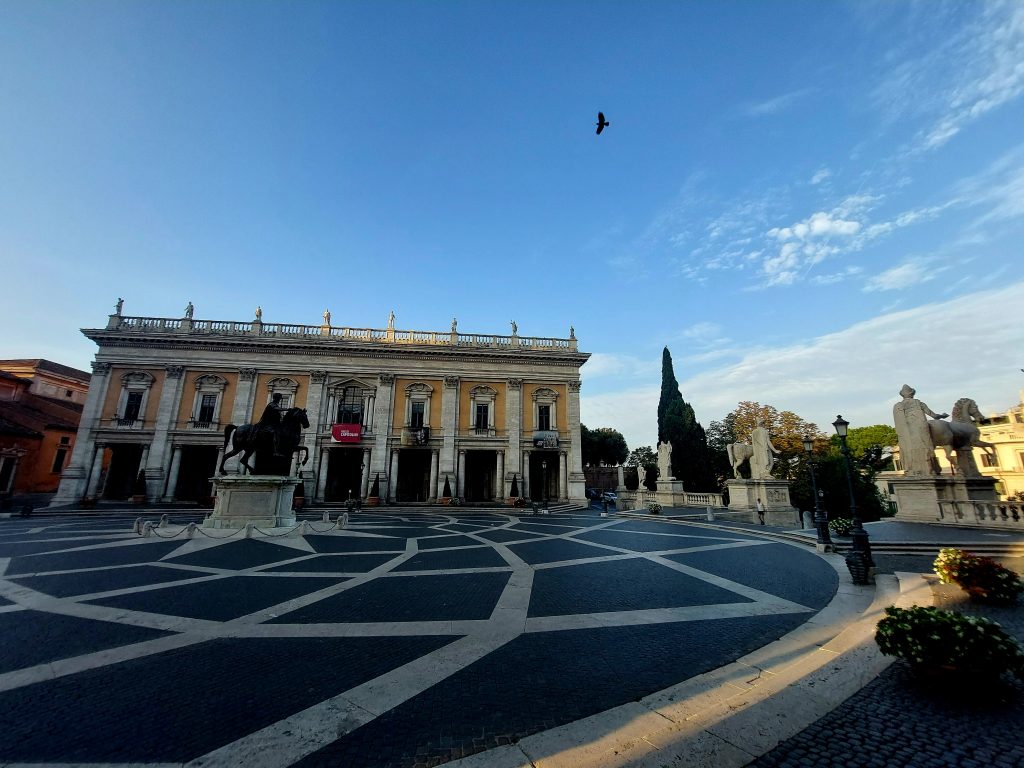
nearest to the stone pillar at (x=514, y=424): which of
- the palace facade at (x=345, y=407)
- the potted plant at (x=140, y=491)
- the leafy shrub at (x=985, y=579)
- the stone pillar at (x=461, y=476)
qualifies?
the palace facade at (x=345, y=407)

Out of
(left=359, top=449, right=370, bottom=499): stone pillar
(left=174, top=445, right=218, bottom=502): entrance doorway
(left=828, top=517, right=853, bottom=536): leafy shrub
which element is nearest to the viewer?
(left=828, top=517, right=853, bottom=536): leafy shrub

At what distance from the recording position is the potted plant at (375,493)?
101 feet

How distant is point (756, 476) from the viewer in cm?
2166

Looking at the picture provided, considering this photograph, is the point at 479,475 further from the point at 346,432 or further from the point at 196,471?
the point at 196,471

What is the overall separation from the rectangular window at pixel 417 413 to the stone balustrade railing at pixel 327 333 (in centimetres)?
538

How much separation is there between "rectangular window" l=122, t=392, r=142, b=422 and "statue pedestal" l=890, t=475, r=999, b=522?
160 ft

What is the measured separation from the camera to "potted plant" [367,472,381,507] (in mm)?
30750

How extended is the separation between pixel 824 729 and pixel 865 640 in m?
2.72

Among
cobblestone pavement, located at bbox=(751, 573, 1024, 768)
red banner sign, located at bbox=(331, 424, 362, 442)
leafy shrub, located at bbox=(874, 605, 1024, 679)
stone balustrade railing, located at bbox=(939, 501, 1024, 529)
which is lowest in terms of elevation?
cobblestone pavement, located at bbox=(751, 573, 1024, 768)

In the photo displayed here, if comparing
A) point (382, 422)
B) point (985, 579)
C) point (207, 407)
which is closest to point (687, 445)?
point (382, 422)

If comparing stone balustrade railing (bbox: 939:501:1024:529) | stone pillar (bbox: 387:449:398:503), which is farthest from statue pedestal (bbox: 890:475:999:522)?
stone pillar (bbox: 387:449:398:503)

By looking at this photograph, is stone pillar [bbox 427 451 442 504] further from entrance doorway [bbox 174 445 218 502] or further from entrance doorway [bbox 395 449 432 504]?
entrance doorway [bbox 174 445 218 502]

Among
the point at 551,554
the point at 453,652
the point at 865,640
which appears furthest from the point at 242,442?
the point at 865,640

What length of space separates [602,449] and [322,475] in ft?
141
